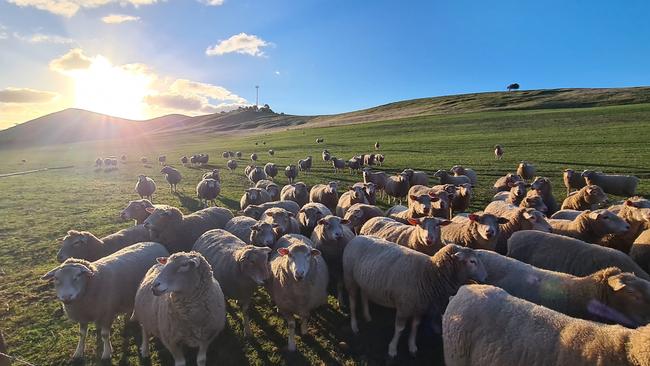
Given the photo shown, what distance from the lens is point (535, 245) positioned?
7.91m

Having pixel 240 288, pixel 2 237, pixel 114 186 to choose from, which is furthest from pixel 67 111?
pixel 240 288

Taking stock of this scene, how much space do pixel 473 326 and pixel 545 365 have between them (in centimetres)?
90

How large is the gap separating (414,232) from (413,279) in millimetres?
2176

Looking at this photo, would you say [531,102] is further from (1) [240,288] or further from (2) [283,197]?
A: (1) [240,288]

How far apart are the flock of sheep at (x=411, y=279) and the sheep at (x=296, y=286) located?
0.02 m

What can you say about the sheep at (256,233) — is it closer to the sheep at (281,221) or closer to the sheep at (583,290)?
the sheep at (281,221)

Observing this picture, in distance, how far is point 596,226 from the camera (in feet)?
28.6

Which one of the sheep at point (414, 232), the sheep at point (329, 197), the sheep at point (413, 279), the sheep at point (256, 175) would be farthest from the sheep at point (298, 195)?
the sheep at point (413, 279)

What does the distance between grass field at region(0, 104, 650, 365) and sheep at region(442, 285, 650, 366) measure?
1811mm

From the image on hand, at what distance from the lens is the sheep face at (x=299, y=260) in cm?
696

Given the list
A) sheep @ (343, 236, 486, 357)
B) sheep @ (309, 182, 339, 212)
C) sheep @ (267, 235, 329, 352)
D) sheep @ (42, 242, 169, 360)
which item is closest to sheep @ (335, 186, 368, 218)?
sheep @ (309, 182, 339, 212)

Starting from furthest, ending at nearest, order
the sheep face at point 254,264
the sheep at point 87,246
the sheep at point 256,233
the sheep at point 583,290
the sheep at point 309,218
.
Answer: the sheep at point 309,218 < the sheep at point 87,246 < the sheep at point 256,233 < the sheep face at point 254,264 < the sheep at point 583,290

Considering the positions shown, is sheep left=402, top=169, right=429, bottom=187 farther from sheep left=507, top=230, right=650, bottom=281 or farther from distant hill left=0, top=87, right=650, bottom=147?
distant hill left=0, top=87, right=650, bottom=147

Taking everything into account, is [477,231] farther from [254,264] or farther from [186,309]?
[186,309]
